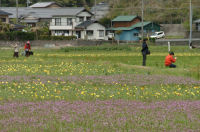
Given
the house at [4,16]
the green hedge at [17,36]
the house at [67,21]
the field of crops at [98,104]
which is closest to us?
the field of crops at [98,104]

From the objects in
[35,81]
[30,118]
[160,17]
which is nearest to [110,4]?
[160,17]

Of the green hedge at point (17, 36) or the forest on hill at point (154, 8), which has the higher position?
the forest on hill at point (154, 8)

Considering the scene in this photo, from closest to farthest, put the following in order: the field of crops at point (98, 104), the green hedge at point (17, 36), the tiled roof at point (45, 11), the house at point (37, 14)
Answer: the field of crops at point (98, 104)
the green hedge at point (17, 36)
the tiled roof at point (45, 11)
the house at point (37, 14)

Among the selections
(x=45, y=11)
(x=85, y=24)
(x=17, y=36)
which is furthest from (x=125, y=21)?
(x=17, y=36)

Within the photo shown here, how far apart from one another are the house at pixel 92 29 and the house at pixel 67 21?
7.59 feet

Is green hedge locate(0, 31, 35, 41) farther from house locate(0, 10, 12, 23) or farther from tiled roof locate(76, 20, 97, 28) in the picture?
tiled roof locate(76, 20, 97, 28)

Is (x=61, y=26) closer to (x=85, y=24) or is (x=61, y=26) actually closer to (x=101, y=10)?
(x=85, y=24)

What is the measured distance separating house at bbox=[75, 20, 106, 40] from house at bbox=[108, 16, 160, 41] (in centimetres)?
272

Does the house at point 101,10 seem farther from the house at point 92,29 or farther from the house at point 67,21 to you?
the house at point 92,29

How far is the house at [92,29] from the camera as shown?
284 feet

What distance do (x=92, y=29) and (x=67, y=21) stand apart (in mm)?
6836

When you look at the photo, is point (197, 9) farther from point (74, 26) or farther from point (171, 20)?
point (74, 26)

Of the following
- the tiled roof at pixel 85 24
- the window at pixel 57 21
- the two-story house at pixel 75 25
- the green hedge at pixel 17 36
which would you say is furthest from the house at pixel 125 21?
the green hedge at pixel 17 36

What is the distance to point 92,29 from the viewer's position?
3420 inches
